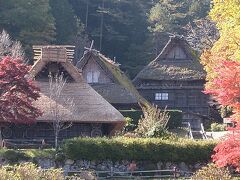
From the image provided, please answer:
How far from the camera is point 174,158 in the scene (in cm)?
2908

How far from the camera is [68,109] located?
34125 millimetres

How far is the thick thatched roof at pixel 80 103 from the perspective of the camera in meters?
34.0

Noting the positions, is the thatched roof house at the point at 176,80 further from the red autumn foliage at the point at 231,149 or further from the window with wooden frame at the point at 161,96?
the red autumn foliage at the point at 231,149

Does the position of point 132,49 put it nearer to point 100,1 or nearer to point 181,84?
point 100,1

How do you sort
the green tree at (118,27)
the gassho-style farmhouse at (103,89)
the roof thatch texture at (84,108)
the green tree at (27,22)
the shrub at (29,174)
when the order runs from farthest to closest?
the green tree at (118,27)
the green tree at (27,22)
the gassho-style farmhouse at (103,89)
the roof thatch texture at (84,108)
the shrub at (29,174)

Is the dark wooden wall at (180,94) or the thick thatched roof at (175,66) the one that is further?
the dark wooden wall at (180,94)

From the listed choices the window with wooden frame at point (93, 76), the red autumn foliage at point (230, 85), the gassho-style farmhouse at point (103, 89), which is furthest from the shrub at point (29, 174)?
the window with wooden frame at point (93, 76)

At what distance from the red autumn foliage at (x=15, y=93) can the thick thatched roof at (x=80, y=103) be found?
3258 mm

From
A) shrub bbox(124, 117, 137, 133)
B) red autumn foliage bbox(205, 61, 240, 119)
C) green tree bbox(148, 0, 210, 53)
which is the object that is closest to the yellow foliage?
red autumn foliage bbox(205, 61, 240, 119)

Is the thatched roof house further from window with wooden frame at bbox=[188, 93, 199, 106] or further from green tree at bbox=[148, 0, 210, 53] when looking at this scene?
green tree at bbox=[148, 0, 210, 53]

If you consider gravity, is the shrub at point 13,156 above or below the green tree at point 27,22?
below

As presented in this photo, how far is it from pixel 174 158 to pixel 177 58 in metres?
23.3

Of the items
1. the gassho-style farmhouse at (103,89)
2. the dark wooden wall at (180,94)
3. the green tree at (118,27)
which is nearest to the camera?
the gassho-style farmhouse at (103,89)

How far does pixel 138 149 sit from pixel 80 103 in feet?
23.0
